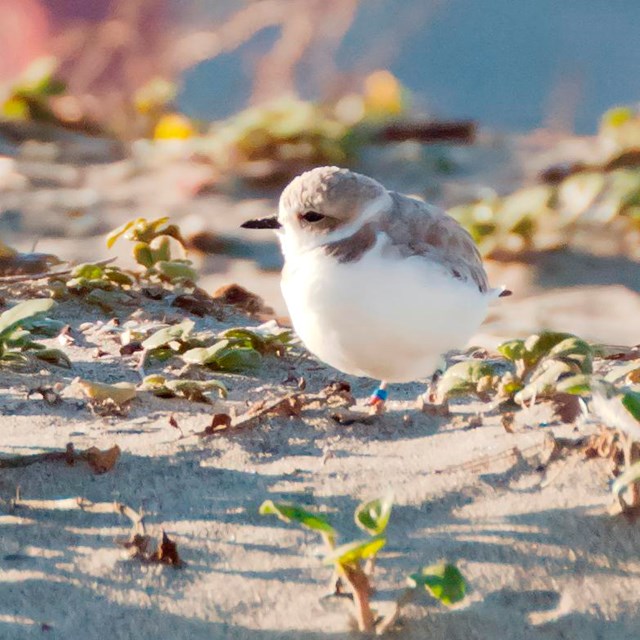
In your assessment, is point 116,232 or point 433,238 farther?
point 116,232

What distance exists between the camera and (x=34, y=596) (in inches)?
97.8

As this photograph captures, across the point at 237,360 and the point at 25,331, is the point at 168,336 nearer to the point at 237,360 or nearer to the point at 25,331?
the point at 237,360

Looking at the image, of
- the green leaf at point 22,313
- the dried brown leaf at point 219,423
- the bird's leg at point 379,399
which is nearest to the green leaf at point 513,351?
the bird's leg at point 379,399

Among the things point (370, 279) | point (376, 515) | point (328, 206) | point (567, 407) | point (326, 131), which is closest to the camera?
point (376, 515)

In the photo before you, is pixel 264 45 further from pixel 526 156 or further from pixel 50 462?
pixel 50 462

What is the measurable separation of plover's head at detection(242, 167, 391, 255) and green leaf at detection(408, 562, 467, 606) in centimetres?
96

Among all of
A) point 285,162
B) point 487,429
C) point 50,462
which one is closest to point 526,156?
point 285,162

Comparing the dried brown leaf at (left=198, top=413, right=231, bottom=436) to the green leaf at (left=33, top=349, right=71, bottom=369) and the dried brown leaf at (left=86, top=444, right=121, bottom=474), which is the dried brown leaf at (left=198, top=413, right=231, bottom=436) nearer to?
the dried brown leaf at (left=86, top=444, right=121, bottom=474)

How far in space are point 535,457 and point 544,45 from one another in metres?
10.7

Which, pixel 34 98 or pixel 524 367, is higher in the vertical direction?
Answer: pixel 34 98

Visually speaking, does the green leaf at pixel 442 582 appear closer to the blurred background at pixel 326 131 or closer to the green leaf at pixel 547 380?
the green leaf at pixel 547 380

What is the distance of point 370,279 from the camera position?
111 inches

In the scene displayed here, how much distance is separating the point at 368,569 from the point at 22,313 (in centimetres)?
128

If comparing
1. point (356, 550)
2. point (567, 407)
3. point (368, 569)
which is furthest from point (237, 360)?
point (356, 550)
